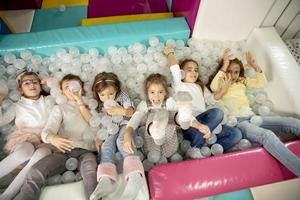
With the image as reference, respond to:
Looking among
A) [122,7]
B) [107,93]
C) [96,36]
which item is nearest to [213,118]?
[107,93]

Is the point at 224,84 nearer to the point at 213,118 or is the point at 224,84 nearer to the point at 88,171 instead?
the point at 213,118

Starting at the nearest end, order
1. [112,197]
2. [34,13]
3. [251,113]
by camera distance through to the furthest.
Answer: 1. [112,197]
2. [251,113]
3. [34,13]

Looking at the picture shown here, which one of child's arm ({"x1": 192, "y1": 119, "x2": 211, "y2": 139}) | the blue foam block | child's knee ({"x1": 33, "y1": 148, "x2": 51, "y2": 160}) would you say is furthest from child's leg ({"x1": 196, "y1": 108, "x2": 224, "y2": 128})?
the blue foam block

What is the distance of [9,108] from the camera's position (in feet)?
5.32

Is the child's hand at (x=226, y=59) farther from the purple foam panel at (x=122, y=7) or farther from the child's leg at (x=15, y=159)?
the child's leg at (x=15, y=159)

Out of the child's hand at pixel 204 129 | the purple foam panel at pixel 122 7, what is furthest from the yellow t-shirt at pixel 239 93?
the purple foam panel at pixel 122 7

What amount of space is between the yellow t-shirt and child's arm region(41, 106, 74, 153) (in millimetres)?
921

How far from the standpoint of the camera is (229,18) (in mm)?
1956

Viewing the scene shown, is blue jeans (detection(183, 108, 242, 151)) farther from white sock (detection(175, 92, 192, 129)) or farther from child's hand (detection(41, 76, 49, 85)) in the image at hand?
child's hand (detection(41, 76, 49, 85))

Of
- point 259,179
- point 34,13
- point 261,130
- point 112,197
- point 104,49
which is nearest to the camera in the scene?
point 112,197

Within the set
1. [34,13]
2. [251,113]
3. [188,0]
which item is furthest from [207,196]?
[34,13]

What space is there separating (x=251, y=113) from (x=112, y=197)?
970 millimetres

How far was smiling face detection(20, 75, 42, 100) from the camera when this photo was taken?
1.67 meters

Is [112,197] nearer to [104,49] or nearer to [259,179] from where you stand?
[259,179]
